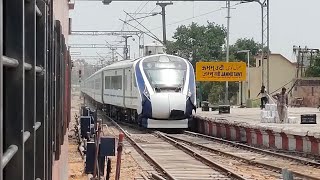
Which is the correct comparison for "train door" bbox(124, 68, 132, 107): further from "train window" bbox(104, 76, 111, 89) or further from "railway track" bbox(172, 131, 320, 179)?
"train window" bbox(104, 76, 111, 89)

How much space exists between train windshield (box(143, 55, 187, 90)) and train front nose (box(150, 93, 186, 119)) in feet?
1.40

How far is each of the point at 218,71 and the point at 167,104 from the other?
23.0 meters

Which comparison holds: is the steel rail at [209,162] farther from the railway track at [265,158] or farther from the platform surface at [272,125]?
the platform surface at [272,125]

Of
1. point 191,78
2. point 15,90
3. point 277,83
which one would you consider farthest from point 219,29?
point 15,90

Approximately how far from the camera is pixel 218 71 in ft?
151

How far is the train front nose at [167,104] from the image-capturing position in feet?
76.3

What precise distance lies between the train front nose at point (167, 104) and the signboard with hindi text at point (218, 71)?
21.9 metres

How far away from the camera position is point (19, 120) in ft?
8.28

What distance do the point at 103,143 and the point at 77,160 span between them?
688cm

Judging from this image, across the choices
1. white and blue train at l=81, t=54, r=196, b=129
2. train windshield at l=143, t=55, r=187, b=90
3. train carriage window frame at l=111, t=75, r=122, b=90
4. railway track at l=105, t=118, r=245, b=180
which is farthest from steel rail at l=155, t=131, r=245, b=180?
train carriage window frame at l=111, t=75, r=122, b=90

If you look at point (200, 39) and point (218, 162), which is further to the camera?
point (200, 39)

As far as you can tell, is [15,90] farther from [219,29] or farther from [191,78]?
[219,29]

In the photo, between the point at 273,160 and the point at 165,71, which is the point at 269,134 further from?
the point at 165,71

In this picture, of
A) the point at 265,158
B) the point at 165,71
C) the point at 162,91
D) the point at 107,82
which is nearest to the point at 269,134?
the point at 265,158
